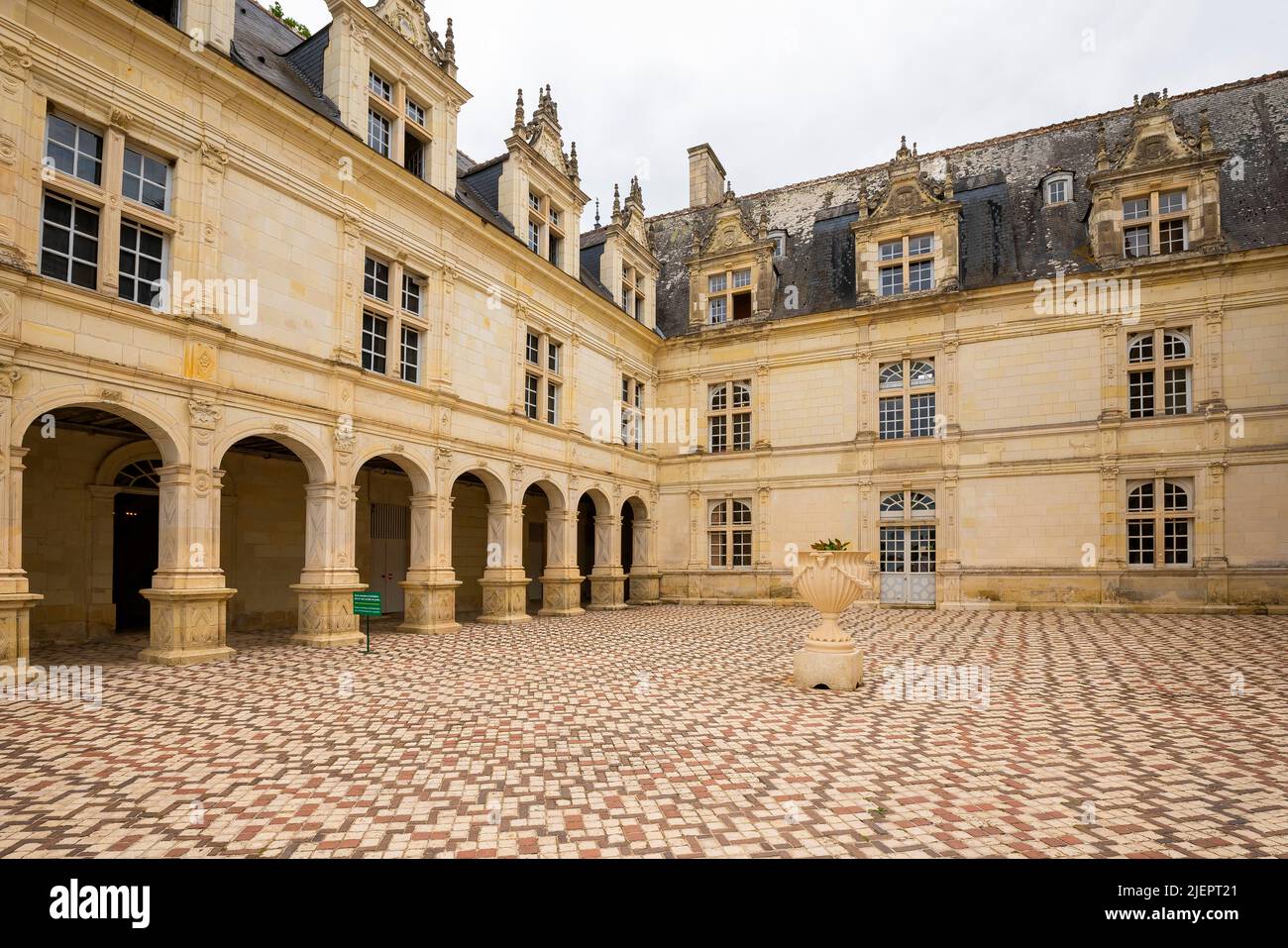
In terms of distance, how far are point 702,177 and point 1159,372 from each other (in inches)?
672

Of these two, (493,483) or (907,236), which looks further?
(907,236)

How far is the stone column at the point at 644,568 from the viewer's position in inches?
927

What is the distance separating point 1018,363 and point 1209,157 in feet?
21.5

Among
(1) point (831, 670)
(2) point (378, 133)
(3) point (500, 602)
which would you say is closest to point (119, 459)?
(3) point (500, 602)

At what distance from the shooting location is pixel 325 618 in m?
12.4

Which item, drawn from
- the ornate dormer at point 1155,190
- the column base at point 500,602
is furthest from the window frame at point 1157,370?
the column base at point 500,602

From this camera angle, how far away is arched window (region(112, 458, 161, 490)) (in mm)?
13695

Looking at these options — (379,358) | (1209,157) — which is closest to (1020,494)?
(1209,157)

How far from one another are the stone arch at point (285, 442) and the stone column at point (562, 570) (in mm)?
7445

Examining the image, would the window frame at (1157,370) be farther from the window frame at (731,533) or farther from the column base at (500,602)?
the column base at (500,602)

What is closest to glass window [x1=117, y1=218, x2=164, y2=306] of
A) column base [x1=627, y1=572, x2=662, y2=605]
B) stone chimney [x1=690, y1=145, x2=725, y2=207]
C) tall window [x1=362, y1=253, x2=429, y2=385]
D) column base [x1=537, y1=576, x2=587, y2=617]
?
tall window [x1=362, y1=253, x2=429, y2=385]

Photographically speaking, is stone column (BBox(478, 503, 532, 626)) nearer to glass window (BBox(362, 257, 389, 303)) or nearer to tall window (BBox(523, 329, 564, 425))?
tall window (BBox(523, 329, 564, 425))

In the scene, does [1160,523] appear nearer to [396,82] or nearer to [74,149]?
[396,82]
